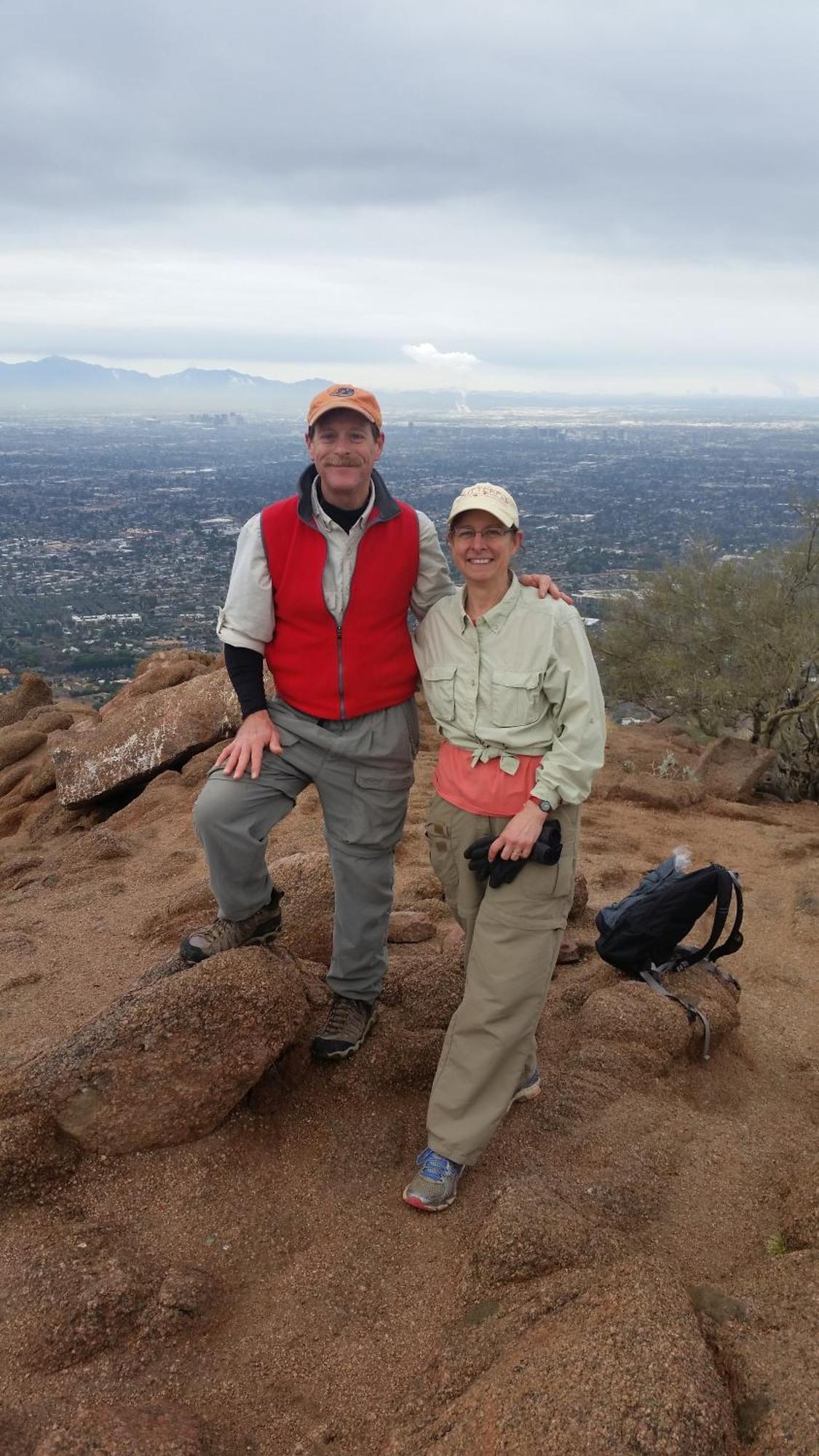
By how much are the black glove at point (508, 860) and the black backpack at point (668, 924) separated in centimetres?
158

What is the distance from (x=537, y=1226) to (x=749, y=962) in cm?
343

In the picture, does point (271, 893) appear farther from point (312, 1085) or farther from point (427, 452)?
point (427, 452)

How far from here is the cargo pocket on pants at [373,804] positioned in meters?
3.82

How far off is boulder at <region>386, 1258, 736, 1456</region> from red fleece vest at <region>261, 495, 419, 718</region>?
2146 mm

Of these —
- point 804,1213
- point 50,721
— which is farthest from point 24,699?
point 804,1213

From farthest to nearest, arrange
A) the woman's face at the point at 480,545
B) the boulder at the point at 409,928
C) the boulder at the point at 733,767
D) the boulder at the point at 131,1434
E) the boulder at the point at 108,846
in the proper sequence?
the boulder at the point at 733,767 < the boulder at the point at 108,846 < the boulder at the point at 409,928 < the woman's face at the point at 480,545 < the boulder at the point at 131,1434

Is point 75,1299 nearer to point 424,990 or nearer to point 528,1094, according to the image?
point 528,1094

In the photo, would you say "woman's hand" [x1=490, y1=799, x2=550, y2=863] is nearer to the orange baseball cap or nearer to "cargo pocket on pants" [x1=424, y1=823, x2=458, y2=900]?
"cargo pocket on pants" [x1=424, y1=823, x2=458, y2=900]

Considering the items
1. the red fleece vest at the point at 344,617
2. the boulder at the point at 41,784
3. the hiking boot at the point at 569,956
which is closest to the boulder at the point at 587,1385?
the red fleece vest at the point at 344,617

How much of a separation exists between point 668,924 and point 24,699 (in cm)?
1058

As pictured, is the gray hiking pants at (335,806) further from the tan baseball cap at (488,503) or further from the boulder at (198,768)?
the boulder at (198,768)

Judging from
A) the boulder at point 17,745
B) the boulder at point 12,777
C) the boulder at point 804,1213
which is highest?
the boulder at point 804,1213

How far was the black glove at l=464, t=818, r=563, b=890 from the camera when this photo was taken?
10.7 ft

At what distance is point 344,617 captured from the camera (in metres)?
3.67
